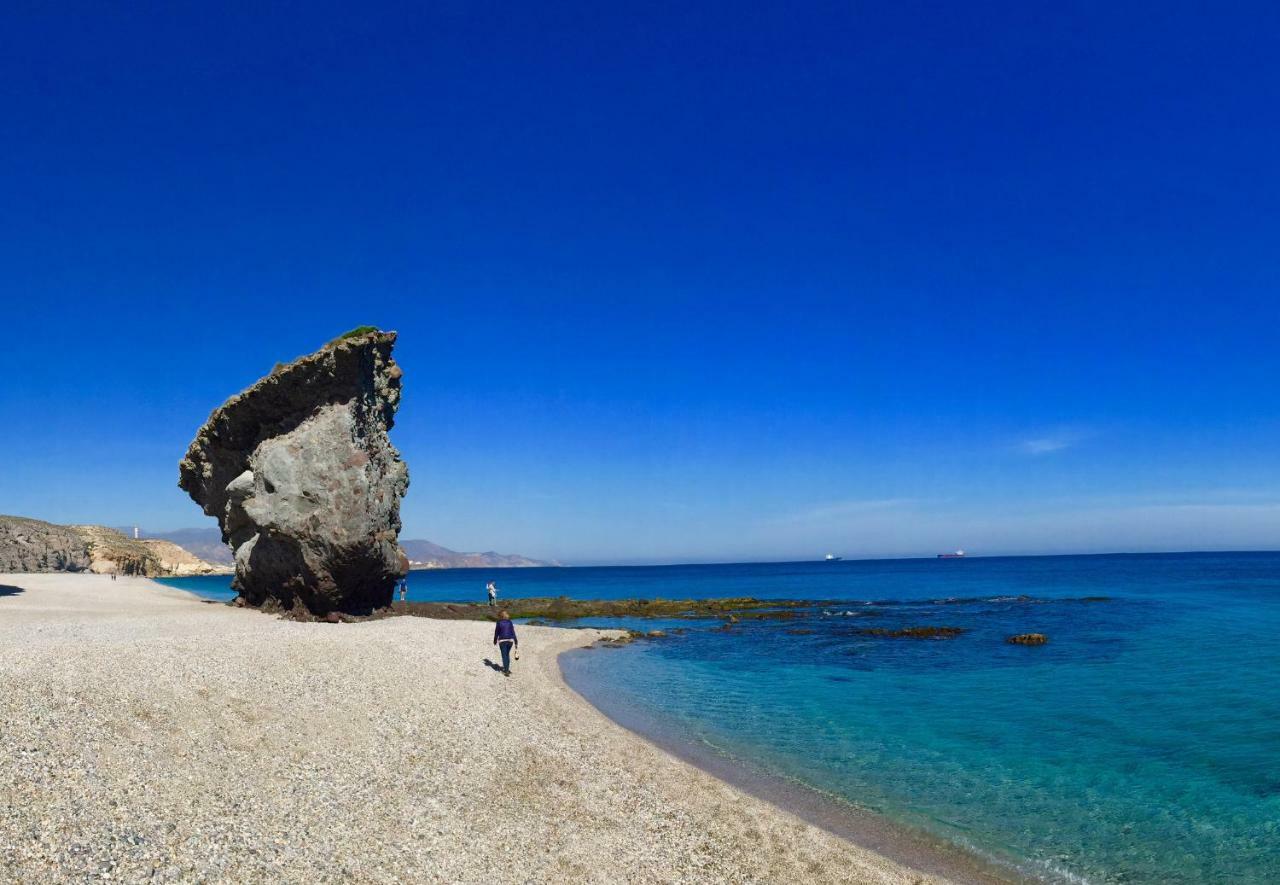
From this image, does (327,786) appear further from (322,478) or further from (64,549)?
(64,549)

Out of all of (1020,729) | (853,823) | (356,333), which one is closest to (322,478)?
(356,333)

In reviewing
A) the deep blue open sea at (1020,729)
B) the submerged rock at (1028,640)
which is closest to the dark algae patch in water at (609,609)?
the deep blue open sea at (1020,729)

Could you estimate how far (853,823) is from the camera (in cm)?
1304

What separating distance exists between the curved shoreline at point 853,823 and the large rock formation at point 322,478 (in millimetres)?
20306

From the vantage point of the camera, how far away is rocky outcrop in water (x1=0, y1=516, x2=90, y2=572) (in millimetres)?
85438

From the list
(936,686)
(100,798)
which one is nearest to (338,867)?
(100,798)

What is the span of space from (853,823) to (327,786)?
924 centimetres

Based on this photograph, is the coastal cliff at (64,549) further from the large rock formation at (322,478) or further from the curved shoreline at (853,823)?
the curved shoreline at (853,823)

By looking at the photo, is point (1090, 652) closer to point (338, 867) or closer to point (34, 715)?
point (338, 867)

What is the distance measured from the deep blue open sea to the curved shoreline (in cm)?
32

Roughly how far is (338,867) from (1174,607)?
6897cm

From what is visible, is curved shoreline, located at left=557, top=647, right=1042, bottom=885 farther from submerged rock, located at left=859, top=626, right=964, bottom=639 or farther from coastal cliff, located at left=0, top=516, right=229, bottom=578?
coastal cliff, located at left=0, top=516, right=229, bottom=578

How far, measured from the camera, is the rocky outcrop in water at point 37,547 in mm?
85438

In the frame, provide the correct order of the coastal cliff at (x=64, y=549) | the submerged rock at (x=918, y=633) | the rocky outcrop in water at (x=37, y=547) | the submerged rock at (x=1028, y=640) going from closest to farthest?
the submerged rock at (x=1028, y=640), the submerged rock at (x=918, y=633), the rocky outcrop in water at (x=37, y=547), the coastal cliff at (x=64, y=549)
